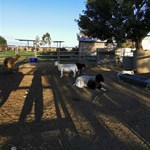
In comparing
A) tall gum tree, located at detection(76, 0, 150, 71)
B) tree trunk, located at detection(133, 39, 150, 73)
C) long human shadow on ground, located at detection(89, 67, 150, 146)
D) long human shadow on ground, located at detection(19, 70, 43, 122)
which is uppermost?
tall gum tree, located at detection(76, 0, 150, 71)

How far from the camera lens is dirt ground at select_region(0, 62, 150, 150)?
4348 millimetres

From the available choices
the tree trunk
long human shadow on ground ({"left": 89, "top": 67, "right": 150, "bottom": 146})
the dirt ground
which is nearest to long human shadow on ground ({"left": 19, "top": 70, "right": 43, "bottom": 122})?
the dirt ground

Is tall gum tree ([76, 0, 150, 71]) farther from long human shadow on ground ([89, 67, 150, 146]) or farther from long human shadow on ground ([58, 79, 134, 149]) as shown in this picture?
long human shadow on ground ([58, 79, 134, 149])

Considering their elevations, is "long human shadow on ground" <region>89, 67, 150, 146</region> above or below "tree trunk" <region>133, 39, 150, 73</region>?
below

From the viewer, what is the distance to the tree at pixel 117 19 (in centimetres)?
1678

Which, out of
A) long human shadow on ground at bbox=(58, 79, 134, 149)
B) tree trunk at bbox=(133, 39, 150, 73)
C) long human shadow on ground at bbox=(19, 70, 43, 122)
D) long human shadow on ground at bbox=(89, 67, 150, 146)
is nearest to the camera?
long human shadow on ground at bbox=(58, 79, 134, 149)

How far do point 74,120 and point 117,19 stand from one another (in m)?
12.6

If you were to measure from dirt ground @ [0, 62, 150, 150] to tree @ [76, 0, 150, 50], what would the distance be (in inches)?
361

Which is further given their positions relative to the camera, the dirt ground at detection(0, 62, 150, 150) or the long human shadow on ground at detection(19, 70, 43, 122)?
the long human shadow on ground at detection(19, 70, 43, 122)

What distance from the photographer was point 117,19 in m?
16.8

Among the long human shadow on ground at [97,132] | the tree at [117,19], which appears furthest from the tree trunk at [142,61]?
the long human shadow on ground at [97,132]

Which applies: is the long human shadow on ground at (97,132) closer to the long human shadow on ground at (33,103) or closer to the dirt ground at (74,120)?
the dirt ground at (74,120)

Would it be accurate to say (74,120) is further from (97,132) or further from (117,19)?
(117,19)

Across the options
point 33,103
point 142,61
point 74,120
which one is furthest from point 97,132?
point 142,61
